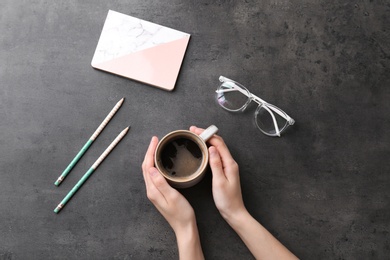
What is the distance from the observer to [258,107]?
3.80 feet

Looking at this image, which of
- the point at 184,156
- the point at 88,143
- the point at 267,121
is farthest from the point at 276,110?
the point at 88,143

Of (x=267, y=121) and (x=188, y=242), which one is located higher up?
(x=267, y=121)

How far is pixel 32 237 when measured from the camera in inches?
42.9

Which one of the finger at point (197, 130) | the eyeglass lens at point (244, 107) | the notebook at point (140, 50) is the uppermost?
the notebook at point (140, 50)

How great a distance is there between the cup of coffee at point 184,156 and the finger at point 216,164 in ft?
0.07

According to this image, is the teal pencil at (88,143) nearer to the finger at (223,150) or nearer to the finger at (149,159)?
the finger at (149,159)

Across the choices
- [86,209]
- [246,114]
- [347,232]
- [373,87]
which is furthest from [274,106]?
[86,209]

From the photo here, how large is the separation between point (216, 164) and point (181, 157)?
0.32 ft

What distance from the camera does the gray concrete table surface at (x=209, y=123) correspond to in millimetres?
1104

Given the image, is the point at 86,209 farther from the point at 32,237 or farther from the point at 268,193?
the point at 268,193

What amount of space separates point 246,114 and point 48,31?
2.20 ft

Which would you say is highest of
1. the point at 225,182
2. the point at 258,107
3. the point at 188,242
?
the point at 258,107

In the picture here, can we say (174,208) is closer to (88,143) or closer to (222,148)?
(222,148)

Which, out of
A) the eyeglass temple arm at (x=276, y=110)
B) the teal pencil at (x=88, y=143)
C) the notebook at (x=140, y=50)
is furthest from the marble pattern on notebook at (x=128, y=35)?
the eyeglass temple arm at (x=276, y=110)
